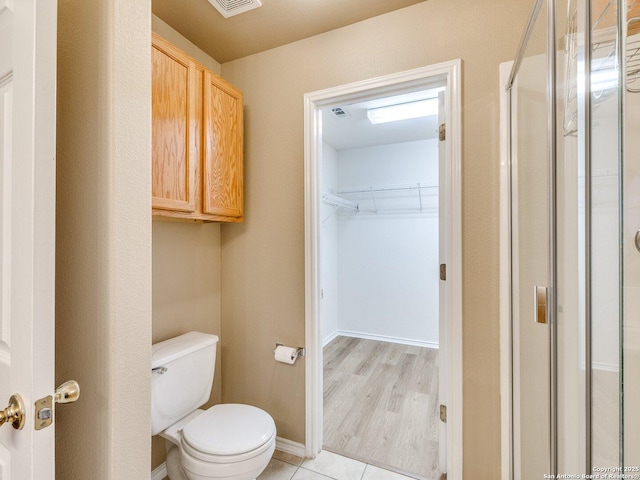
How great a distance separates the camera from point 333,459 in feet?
5.54

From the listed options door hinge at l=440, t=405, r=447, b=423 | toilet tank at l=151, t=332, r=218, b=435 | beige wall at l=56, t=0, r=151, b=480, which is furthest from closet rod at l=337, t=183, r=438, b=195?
beige wall at l=56, t=0, r=151, b=480

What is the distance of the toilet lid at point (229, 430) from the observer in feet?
3.99

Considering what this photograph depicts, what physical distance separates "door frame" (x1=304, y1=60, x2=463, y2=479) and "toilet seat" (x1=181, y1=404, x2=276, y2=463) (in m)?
0.41

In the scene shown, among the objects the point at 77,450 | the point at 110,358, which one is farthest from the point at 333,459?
the point at 110,358

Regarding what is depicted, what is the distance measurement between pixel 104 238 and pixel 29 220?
156 millimetres

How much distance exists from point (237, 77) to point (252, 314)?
59.7 inches

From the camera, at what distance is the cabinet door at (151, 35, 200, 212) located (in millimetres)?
1261

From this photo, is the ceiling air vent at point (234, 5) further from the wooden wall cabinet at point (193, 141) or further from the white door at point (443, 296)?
the white door at point (443, 296)

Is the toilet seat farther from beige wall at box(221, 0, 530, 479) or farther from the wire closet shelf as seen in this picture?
the wire closet shelf

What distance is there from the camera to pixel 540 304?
3.18ft

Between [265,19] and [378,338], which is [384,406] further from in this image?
[265,19]

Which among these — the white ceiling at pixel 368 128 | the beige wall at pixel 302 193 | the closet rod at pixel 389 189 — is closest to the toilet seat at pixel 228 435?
the beige wall at pixel 302 193

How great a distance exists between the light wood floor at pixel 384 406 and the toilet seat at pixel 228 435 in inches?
26.4

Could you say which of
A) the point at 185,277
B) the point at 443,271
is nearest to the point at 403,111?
the point at 443,271
